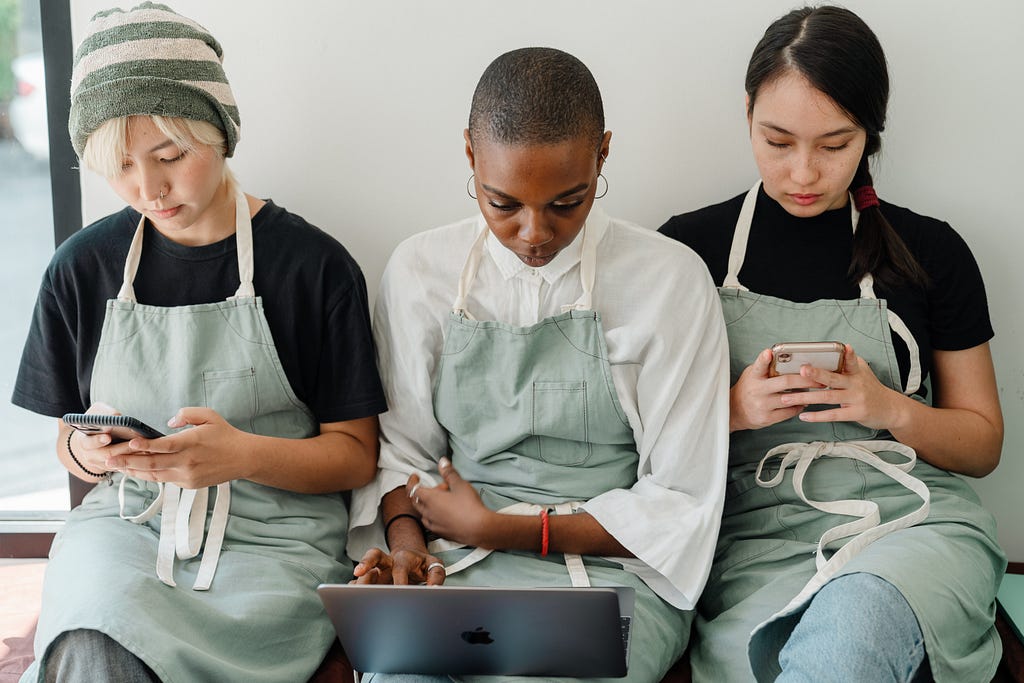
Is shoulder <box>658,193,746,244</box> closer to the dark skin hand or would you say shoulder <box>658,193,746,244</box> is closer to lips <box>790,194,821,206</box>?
lips <box>790,194,821,206</box>

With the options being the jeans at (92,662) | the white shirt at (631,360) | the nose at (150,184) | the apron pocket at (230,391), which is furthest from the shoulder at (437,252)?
the jeans at (92,662)

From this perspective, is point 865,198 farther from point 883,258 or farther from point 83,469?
point 83,469

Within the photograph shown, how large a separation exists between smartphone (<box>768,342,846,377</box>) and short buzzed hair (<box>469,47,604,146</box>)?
459mm

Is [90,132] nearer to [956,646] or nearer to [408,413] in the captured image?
[408,413]

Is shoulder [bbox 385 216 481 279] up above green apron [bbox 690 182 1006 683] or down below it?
above

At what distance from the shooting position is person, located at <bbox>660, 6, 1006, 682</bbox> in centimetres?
154

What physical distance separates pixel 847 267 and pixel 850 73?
37 cm

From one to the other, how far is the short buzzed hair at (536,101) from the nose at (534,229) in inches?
4.4

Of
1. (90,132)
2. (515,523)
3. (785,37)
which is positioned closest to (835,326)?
(785,37)

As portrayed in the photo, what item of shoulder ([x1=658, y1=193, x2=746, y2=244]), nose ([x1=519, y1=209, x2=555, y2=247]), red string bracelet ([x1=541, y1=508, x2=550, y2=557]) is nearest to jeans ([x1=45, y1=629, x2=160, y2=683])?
red string bracelet ([x1=541, y1=508, x2=550, y2=557])

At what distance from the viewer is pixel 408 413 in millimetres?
1830

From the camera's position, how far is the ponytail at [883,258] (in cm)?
187

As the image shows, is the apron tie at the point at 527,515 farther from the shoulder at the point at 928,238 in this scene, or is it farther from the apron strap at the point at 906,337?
the shoulder at the point at 928,238

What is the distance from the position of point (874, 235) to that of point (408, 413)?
92 centimetres
